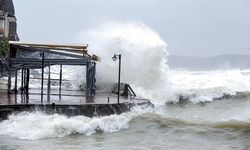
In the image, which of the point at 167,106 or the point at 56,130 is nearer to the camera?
the point at 56,130

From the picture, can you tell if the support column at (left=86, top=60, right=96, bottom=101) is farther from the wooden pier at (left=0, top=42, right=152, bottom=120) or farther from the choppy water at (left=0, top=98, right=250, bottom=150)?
the choppy water at (left=0, top=98, right=250, bottom=150)

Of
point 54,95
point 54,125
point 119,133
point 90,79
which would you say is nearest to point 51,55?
point 54,95

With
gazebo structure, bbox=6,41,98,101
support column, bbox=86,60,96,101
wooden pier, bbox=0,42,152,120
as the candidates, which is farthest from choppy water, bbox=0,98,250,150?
support column, bbox=86,60,96,101

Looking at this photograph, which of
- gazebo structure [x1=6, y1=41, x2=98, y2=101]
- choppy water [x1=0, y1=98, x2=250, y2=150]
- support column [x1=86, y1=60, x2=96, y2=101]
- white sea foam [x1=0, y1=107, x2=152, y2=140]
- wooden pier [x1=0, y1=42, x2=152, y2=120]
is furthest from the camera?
support column [x1=86, y1=60, x2=96, y2=101]

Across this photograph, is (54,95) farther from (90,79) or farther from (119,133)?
(119,133)

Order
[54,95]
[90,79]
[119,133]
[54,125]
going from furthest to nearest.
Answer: [90,79] → [54,95] → [119,133] → [54,125]

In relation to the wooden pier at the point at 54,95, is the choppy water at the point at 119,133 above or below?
below

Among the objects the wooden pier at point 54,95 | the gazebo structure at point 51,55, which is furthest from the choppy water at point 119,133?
the gazebo structure at point 51,55

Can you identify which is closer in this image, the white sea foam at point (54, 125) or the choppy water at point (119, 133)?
the choppy water at point (119, 133)

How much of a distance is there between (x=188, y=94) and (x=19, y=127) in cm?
2380

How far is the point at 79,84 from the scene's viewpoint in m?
39.2

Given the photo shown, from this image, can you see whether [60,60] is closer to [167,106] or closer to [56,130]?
[56,130]

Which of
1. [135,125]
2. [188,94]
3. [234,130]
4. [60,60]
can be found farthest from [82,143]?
[188,94]

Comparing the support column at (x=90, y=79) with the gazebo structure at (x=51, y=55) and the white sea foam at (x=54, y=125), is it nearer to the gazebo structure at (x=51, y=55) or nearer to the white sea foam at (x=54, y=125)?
the gazebo structure at (x=51, y=55)
